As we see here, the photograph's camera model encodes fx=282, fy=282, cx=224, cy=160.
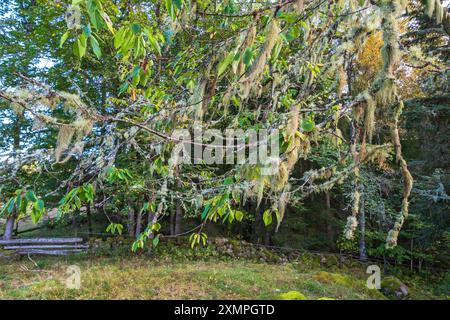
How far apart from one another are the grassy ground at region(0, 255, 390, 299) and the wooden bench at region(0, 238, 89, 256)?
1.04 metres

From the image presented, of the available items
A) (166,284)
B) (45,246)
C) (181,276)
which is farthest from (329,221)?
(45,246)

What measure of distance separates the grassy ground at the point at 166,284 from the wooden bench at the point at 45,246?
1036 mm

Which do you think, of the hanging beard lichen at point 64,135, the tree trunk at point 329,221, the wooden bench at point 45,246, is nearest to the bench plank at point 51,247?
the wooden bench at point 45,246

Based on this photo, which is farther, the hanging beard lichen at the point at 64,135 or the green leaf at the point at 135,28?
the hanging beard lichen at the point at 64,135

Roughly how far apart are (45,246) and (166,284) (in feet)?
17.7

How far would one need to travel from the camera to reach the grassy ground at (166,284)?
4734mm

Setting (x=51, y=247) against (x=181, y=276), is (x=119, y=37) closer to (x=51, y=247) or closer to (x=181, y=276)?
(x=181, y=276)

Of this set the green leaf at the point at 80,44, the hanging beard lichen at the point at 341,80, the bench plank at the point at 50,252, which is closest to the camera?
the green leaf at the point at 80,44

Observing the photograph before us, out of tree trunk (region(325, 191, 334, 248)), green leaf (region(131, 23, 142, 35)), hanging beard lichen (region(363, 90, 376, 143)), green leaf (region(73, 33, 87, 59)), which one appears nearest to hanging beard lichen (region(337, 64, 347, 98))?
hanging beard lichen (region(363, 90, 376, 143))

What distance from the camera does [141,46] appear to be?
1.30 m

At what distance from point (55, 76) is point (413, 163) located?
9.03 m

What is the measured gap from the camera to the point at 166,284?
5328 millimetres

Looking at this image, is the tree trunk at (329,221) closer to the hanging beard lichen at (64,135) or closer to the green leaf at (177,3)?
the hanging beard lichen at (64,135)
